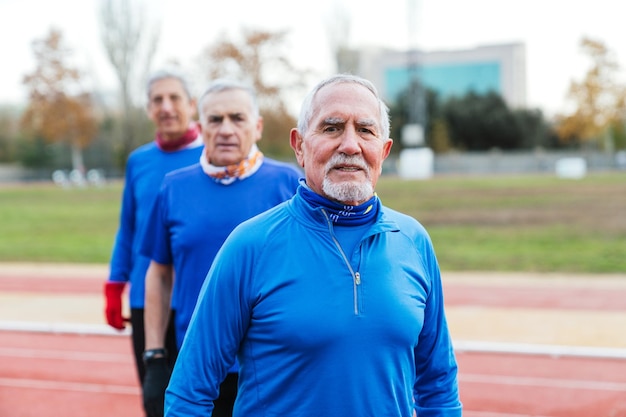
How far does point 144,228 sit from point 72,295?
26.6 feet

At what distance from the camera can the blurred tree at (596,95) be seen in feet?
147

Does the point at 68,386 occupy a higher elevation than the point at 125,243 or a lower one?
lower

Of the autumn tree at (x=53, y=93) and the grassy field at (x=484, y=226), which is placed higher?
the autumn tree at (x=53, y=93)

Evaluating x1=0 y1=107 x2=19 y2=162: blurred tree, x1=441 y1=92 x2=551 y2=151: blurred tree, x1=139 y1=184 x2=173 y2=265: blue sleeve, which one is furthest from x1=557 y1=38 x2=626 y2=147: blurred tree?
x1=139 y1=184 x2=173 y2=265: blue sleeve

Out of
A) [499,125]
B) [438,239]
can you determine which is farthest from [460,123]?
[438,239]

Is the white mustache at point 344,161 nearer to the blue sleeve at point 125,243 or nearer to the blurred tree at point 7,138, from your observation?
the blue sleeve at point 125,243

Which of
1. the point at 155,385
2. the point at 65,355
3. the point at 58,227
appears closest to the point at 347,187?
the point at 155,385

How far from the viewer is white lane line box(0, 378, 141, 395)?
6.25 meters

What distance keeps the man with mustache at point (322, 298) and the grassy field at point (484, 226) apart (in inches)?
424

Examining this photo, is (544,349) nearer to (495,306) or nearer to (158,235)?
(495,306)

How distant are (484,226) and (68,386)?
13575 mm

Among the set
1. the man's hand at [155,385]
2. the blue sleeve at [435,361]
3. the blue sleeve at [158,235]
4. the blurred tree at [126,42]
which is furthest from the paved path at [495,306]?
the blurred tree at [126,42]

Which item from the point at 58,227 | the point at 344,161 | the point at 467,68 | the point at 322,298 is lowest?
the point at 58,227

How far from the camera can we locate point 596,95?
4491cm
